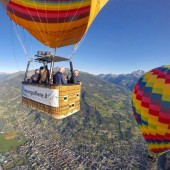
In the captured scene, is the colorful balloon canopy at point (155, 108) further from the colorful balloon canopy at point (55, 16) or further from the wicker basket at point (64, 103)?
the wicker basket at point (64, 103)

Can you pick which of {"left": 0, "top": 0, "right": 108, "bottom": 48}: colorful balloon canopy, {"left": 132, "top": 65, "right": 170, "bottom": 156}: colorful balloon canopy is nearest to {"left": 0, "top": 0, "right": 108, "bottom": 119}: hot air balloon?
{"left": 0, "top": 0, "right": 108, "bottom": 48}: colorful balloon canopy

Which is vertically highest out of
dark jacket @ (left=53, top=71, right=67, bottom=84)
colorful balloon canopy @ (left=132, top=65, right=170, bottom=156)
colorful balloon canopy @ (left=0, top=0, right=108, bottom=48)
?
colorful balloon canopy @ (left=0, top=0, right=108, bottom=48)

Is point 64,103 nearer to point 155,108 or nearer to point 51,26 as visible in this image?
point 51,26

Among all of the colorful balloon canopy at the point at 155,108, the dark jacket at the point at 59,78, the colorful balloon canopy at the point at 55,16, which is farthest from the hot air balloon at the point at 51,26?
the colorful balloon canopy at the point at 155,108

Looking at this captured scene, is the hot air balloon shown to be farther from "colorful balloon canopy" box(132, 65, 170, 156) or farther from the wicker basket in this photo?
"colorful balloon canopy" box(132, 65, 170, 156)

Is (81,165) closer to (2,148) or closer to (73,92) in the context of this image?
(2,148)

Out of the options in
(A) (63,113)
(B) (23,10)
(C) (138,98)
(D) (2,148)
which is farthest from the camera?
(D) (2,148)

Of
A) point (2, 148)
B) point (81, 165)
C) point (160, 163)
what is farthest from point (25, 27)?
point (2, 148)

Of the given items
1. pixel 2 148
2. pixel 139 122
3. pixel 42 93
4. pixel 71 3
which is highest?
pixel 71 3
